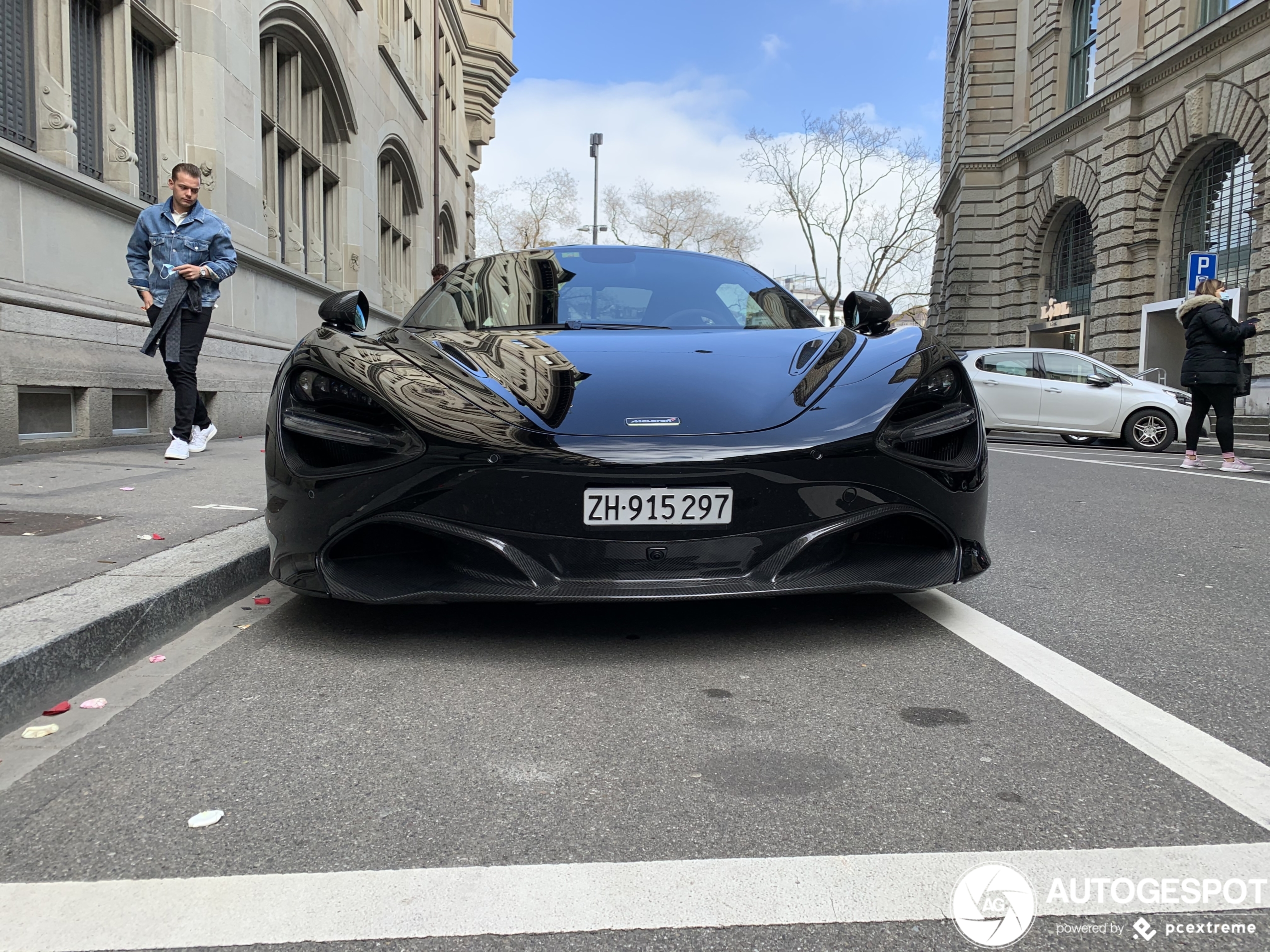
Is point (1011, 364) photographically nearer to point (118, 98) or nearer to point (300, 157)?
point (300, 157)

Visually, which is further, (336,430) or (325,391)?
(325,391)

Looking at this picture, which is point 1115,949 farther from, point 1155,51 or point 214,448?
point 1155,51

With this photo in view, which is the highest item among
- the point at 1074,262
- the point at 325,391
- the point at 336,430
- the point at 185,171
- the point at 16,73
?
the point at 1074,262

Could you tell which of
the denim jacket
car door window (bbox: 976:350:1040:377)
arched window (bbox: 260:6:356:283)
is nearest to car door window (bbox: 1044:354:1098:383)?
car door window (bbox: 976:350:1040:377)

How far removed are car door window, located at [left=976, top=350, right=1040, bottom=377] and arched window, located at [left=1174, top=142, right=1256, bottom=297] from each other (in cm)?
713

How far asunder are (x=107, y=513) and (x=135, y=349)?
426cm

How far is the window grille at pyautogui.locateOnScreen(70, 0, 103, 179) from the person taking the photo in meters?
8.61

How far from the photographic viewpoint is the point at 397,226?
23828 mm

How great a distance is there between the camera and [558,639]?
10.1 feet

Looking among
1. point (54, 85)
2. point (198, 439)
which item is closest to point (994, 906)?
point (198, 439)

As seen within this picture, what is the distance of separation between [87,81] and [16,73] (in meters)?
1.34

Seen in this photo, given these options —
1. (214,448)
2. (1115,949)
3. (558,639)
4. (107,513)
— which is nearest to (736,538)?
(558,639)

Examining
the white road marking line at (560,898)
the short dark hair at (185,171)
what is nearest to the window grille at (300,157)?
the short dark hair at (185,171)

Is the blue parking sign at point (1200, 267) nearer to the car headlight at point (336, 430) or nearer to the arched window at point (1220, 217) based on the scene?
the arched window at point (1220, 217)
